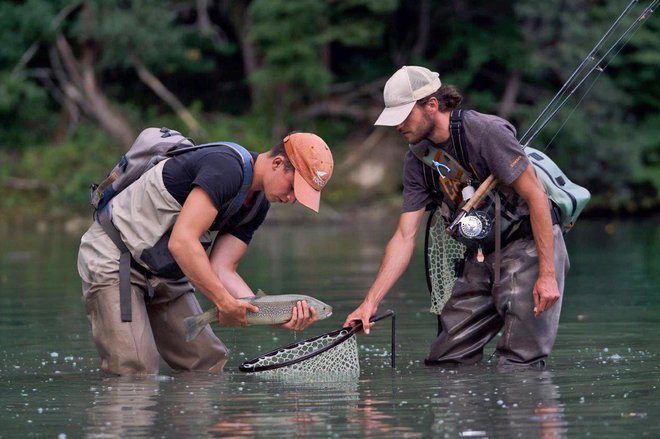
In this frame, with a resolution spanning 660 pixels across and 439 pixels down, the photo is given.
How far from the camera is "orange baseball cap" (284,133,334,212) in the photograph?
6.67 m

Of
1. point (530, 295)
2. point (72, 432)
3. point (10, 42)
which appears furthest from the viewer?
point (10, 42)

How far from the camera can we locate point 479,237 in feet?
23.8

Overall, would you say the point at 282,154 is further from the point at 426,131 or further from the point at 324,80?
the point at 324,80

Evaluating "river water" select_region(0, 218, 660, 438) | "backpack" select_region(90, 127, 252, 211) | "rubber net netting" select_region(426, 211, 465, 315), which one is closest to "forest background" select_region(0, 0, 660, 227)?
"river water" select_region(0, 218, 660, 438)

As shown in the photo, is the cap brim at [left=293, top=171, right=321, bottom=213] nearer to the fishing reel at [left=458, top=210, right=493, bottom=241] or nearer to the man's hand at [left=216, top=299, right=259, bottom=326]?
the man's hand at [left=216, top=299, right=259, bottom=326]

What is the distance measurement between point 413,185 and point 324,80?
21.0 metres

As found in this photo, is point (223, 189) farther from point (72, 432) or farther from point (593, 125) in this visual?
point (593, 125)

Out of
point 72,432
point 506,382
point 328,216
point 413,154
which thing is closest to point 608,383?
point 506,382

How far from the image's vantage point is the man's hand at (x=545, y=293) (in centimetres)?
708

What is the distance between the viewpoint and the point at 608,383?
703 centimetres

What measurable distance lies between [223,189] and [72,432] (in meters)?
1.46

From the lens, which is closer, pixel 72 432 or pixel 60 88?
pixel 72 432

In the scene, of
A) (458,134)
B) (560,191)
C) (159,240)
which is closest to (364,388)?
(159,240)

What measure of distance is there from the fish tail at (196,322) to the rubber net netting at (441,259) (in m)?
1.50
